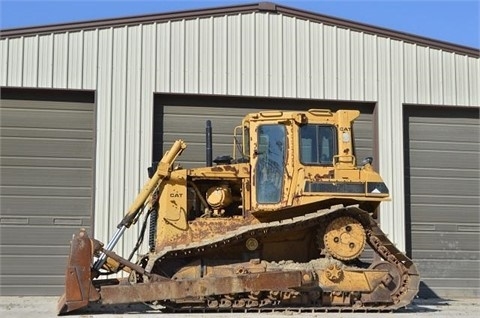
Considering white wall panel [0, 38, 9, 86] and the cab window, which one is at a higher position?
white wall panel [0, 38, 9, 86]

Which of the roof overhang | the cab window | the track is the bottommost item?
the track

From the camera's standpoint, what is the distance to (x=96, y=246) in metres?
12.2

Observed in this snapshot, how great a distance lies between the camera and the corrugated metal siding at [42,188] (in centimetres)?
1664

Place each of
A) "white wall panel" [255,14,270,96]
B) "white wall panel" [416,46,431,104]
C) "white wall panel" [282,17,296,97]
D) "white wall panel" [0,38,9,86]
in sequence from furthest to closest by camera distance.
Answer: "white wall panel" [416,46,431,104]
"white wall panel" [282,17,296,97]
"white wall panel" [255,14,270,96]
"white wall panel" [0,38,9,86]

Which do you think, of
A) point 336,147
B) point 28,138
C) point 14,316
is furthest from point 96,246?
point 28,138

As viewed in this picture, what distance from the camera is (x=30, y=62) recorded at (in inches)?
655

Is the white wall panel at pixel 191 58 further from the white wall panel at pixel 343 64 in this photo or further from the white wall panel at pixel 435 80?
the white wall panel at pixel 435 80

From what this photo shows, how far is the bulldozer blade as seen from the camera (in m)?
11.9

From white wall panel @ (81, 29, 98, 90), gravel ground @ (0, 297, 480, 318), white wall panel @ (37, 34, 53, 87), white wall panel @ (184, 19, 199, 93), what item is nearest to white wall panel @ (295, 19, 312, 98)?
white wall panel @ (184, 19, 199, 93)

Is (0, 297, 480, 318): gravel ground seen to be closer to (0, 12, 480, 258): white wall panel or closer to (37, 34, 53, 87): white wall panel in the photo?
(0, 12, 480, 258): white wall panel

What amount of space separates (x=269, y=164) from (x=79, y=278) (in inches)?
155

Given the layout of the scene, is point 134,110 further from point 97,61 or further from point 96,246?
point 96,246

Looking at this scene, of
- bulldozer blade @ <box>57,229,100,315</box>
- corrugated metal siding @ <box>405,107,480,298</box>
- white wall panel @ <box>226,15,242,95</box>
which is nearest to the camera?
bulldozer blade @ <box>57,229,100,315</box>

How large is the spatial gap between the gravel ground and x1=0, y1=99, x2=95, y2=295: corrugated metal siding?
74cm
